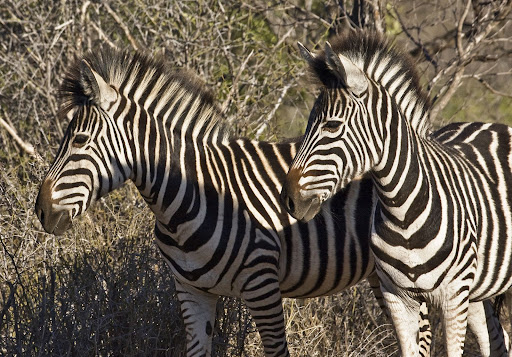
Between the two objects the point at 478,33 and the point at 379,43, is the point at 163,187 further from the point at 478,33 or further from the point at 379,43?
the point at 478,33

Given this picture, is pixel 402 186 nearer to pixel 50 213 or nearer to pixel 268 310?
pixel 268 310

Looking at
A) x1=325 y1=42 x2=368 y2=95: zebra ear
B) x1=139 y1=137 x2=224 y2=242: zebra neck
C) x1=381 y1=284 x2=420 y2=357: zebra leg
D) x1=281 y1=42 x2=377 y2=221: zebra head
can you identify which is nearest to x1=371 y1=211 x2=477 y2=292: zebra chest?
x1=381 y1=284 x2=420 y2=357: zebra leg

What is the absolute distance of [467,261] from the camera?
12.6ft

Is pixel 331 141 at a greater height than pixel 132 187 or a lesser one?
lesser

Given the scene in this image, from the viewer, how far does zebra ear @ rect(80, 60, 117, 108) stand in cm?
401

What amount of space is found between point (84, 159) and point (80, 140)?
0.37 ft

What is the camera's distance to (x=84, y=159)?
4031 millimetres

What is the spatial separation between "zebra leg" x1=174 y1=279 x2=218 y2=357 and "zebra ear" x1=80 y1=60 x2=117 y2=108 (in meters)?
1.17

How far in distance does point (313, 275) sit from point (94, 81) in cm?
176

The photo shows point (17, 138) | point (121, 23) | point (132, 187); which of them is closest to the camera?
point (132, 187)

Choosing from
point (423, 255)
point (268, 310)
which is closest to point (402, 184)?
point (423, 255)

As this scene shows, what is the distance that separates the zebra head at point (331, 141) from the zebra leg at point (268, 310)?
78cm

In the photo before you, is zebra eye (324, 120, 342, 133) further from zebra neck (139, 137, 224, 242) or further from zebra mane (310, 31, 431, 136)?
zebra neck (139, 137, 224, 242)

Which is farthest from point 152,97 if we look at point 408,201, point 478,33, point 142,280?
point 478,33
